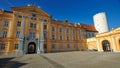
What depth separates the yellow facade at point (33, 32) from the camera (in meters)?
24.5

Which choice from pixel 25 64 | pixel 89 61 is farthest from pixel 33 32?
pixel 89 61

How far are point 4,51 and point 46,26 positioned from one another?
1510cm

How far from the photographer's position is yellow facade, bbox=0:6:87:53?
24.5m

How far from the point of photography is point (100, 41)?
30219mm

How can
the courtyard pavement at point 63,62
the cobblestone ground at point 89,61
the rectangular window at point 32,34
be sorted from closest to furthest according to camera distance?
1. the cobblestone ground at point 89,61
2. the courtyard pavement at point 63,62
3. the rectangular window at point 32,34

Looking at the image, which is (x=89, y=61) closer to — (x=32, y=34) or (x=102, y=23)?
(x=32, y=34)

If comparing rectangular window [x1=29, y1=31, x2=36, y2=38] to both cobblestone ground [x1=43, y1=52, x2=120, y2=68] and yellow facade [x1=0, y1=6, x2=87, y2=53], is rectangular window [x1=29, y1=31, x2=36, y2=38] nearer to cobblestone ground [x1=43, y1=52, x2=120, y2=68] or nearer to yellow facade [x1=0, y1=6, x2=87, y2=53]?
yellow facade [x1=0, y1=6, x2=87, y2=53]

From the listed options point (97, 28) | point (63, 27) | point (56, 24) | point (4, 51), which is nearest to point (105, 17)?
point (97, 28)

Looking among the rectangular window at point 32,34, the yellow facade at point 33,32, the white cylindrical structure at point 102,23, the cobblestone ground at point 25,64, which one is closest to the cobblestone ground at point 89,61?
the cobblestone ground at point 25,64

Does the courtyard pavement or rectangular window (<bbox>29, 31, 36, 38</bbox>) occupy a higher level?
rectangular window (<bbox>29, 31, 36, 38</bbox>)

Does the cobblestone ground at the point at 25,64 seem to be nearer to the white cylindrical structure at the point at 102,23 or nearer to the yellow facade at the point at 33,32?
the yellow facade at the point at 33,32

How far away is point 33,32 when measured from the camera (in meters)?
28.0

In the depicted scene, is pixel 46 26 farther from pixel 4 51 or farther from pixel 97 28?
pixel 97 28

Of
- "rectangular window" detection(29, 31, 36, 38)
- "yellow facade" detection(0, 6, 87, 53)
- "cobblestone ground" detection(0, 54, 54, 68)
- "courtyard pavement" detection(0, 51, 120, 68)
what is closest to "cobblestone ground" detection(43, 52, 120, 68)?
"courtyard pavement" detection(0, 51, 120, 68)
